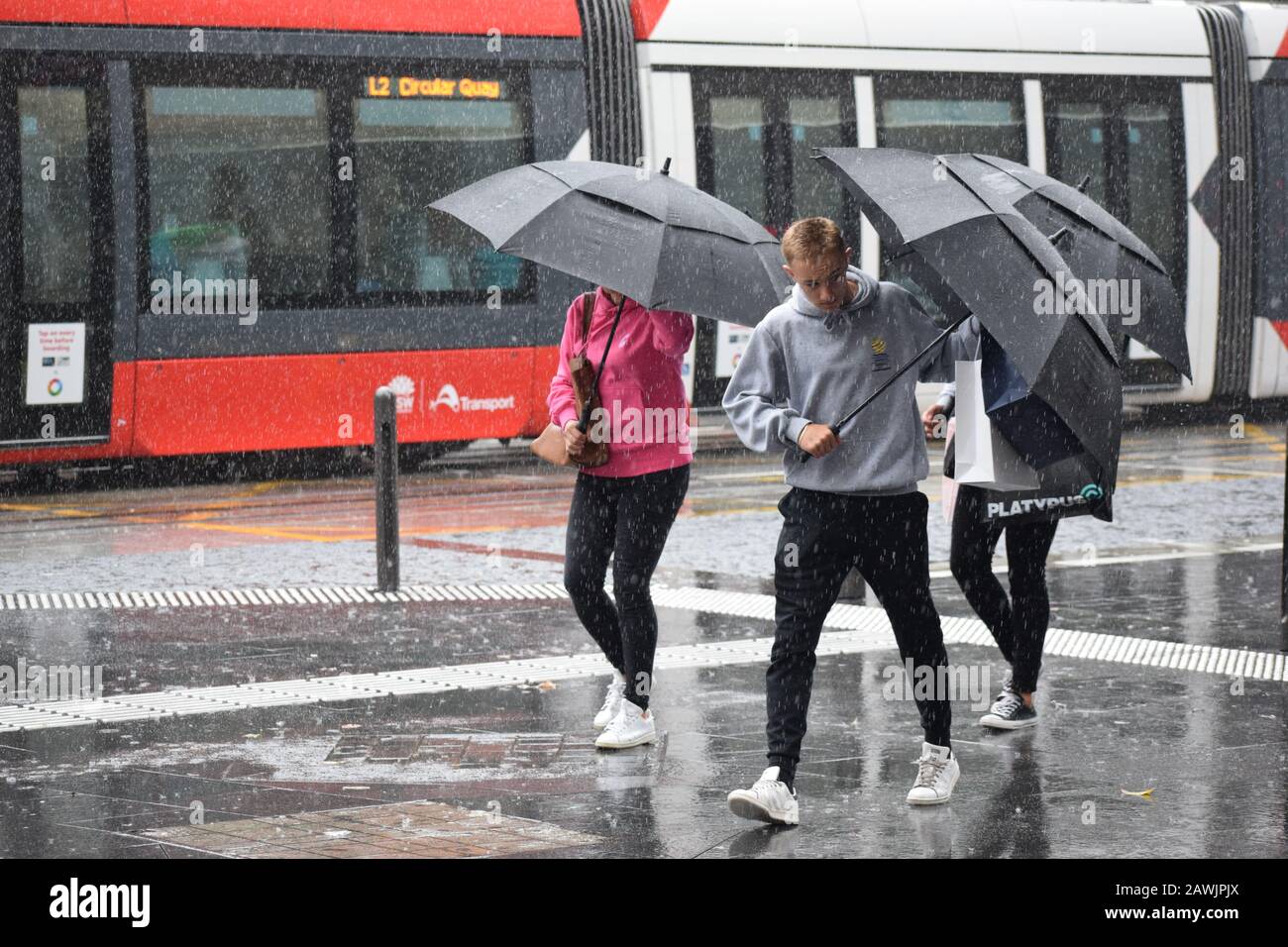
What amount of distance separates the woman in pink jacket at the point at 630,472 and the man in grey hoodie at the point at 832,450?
788mm

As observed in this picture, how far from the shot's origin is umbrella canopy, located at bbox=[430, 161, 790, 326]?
694 cm

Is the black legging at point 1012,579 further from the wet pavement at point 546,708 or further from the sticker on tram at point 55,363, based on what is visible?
the sticker on tram at point 55,363

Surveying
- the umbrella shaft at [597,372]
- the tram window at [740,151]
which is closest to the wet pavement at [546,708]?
the umbrella shaft at [597,372]

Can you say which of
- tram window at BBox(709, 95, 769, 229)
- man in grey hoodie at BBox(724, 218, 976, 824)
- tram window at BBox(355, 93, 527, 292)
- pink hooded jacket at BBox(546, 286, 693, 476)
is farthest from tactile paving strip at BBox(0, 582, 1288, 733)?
→ tram window at BBox(709, 95, 769, 229)

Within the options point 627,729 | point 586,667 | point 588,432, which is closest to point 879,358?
point 588,432

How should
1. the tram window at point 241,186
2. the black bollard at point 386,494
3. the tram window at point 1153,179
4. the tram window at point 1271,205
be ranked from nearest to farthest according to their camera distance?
1. the black bollard at point 386,494
2. the tram window at point 241,186
3. the tram window at point 1153,179
4. the tram window at point 1271,205

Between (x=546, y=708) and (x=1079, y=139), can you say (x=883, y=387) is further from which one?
(x=1079, y=139)

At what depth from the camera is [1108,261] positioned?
729 centimetres

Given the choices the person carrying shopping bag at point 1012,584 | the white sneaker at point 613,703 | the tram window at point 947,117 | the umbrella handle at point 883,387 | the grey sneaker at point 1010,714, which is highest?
the tram window at point 947,117

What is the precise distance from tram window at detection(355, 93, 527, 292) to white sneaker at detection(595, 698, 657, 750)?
10099 millimetres

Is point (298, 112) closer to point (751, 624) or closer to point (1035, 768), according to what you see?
point (751, 624)

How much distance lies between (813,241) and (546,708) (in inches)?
99.3

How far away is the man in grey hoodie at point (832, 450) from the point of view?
629 cm

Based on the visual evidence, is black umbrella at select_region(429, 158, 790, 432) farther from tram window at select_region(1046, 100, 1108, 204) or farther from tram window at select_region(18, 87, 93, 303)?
tram window at select_region(1046, 100, 1108, 204)
